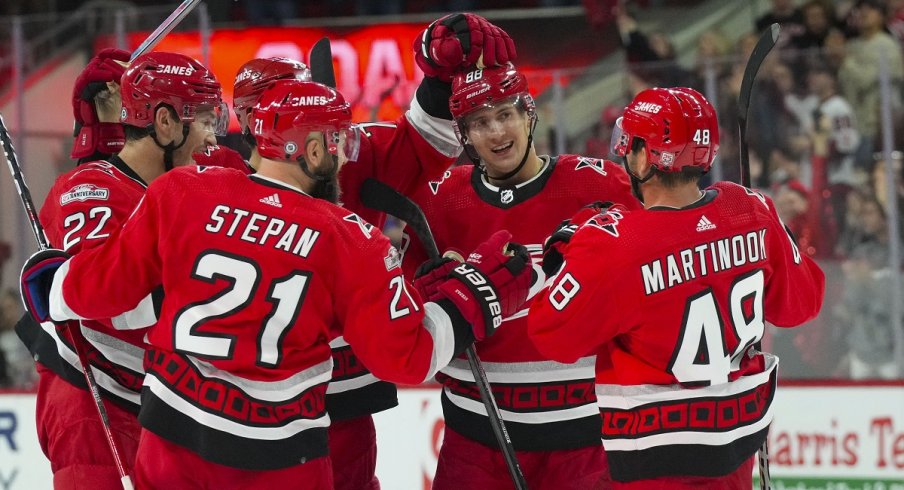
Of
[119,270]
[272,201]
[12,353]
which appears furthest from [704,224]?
[12,353]

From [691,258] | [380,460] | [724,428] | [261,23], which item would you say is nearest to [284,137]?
[691,258]

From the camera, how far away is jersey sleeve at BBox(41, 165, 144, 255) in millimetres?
2618

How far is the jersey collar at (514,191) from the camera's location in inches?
113

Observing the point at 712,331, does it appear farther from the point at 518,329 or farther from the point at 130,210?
the point at 130,210

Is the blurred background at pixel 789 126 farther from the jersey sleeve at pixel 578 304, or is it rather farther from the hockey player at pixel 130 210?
the hockey player at pixel 130 210

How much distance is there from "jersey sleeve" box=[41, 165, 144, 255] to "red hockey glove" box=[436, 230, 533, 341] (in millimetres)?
725

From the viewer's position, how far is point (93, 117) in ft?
9.84

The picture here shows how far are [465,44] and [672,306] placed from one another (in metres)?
0.87

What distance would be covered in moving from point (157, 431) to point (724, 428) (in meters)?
1.12

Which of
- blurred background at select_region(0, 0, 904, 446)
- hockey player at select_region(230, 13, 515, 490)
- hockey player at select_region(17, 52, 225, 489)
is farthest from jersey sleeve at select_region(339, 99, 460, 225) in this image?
blurred background at select_region(0, 0, 904, 446)

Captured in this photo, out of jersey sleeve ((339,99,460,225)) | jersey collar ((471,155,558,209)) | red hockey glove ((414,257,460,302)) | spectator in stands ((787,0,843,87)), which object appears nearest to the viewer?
red hockey glove ((414,257,460,302))

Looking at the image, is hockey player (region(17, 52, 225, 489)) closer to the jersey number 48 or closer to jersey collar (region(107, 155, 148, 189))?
jersey collar (region(107, 155, 148, 189))

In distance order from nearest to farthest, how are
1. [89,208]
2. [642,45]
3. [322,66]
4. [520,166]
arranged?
[89,208] → [520,166] → [322,66] → [642,45]

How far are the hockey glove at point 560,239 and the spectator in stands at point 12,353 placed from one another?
3.66m
